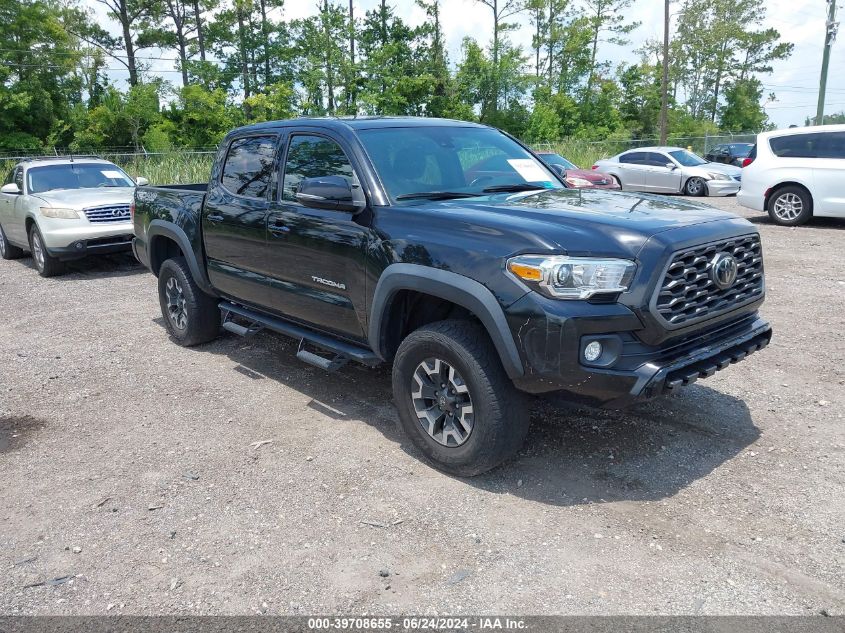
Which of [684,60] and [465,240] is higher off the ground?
[684,60]

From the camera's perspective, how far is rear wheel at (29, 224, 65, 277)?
412 inches

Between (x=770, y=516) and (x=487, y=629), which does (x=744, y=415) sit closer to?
(x=770, y=516)

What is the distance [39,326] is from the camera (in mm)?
7758

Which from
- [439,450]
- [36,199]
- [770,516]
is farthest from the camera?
[36,199]

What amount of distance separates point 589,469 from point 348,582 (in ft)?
5.22

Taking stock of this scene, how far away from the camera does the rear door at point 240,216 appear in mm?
5215

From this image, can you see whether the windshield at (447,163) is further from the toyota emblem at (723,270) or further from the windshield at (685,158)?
the windshield at (685,158)

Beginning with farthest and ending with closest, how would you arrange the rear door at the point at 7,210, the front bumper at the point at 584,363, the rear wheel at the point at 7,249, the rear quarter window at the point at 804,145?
the rear wheel at the point at 7,249 < the rear quarter window at the point at 804,145 < the rear door at the point at 7,210 < the front bumper at the point at 584,363

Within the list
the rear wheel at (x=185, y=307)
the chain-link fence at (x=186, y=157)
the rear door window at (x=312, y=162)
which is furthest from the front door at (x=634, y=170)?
the rear door window at (x=312, y=162)

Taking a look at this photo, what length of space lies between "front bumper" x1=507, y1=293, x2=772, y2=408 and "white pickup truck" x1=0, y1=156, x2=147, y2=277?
8.31 m

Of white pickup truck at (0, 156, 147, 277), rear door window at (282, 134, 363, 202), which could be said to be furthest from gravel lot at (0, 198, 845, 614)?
white pickup truck at (0, 156, 147, 277)

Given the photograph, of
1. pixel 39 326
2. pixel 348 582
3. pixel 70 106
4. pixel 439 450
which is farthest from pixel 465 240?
pixel 70 106

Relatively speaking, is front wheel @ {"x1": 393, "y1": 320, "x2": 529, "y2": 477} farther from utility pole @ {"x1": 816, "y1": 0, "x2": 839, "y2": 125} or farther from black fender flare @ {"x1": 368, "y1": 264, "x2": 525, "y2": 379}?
utility pole @ {"x1": 816, "y1": 0, "x2": 839, "y2": 125}

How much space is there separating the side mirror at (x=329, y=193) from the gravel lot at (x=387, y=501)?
147 cm
